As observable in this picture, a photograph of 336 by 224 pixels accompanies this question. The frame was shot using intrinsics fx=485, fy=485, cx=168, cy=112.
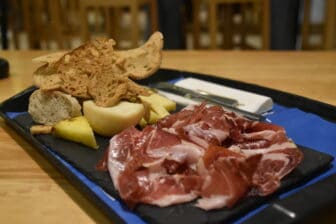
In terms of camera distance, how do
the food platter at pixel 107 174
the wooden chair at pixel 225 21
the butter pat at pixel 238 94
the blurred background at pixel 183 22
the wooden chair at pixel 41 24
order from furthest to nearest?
the wooden chair at pixel 41 24
the blurred background at pixel 183 22
the wooden chair at pixel 225 21
the butter pat at pixel 238 94
the food platter at pixel 107 174

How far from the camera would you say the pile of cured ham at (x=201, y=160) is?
704mm

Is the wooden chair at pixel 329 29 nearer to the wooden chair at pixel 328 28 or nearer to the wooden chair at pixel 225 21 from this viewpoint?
the wooden chair at pixel 328 28

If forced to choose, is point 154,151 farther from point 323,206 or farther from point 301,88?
point 301,88

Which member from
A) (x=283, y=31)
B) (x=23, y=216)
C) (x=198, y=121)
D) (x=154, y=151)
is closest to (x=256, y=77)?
(x=198, y=121)

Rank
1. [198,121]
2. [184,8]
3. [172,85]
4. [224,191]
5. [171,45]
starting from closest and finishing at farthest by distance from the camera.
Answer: [224,191] → [198,121] → [172,85] → [171,45] → [184,8]

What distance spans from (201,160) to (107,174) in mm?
170

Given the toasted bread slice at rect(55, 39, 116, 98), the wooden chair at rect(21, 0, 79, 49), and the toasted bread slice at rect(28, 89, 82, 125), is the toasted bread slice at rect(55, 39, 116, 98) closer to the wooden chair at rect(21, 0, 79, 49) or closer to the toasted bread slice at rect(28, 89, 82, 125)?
the toasted bread slice at rect(28, 89, 82, 125)

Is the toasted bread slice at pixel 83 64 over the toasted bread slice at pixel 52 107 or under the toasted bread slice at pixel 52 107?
over

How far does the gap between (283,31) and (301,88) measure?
1.46 meters

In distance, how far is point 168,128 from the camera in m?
0.88

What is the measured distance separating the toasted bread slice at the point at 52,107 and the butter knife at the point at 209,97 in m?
0.33

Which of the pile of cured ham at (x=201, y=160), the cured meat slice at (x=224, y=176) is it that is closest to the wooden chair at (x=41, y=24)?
the pile of cured ham at (x=201, y=160)

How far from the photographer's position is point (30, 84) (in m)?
1.48

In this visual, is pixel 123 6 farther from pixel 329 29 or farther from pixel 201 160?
pixel 201 160
